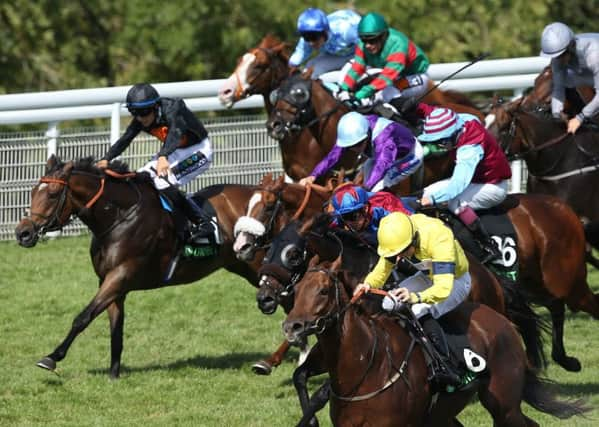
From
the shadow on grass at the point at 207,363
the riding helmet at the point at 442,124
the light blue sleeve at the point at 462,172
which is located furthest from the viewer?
the shadow on grass at the point at 207,363

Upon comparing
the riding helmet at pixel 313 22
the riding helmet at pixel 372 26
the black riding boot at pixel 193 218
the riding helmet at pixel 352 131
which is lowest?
the black riding boot at pixel 193 218

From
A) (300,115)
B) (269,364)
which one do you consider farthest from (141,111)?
(269,364)

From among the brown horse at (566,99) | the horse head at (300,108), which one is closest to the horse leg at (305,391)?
the horse head at (300,108)

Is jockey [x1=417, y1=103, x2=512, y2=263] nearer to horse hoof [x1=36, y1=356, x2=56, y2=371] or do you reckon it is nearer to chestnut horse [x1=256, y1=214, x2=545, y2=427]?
chestnut horse [x1=256, y1=214, x2=545, y2=427]

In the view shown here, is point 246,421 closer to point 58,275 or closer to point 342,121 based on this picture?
point 342,121

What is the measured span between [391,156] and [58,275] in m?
4.59

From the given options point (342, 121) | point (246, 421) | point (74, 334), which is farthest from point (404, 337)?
point (74, 334)

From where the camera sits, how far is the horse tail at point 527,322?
8.00m

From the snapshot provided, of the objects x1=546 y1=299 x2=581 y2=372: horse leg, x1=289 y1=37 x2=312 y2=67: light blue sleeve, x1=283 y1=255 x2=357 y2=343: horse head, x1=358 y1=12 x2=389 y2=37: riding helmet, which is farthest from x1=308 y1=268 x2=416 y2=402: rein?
x1=289 y1=37 x2=312 y2=67: light blue sleeve

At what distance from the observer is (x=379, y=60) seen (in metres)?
10.7

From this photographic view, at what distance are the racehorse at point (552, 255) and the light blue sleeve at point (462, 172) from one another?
636 mm

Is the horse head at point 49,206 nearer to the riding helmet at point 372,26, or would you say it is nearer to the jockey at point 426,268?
the riding helmet at point 372,26

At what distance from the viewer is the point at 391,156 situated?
29.3ft

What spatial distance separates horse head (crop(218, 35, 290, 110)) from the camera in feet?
35.5
